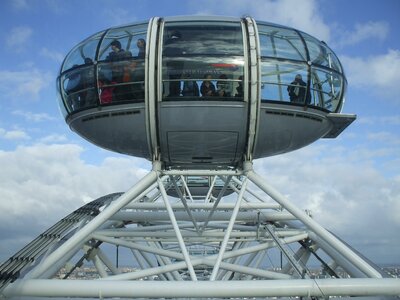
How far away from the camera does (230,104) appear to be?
11141 mm

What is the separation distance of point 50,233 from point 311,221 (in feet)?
20.4

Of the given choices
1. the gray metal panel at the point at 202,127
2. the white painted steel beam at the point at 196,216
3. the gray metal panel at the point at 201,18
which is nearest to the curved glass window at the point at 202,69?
the gray metal panel at the point at 202,127

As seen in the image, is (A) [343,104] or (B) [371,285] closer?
(B) [371,285]

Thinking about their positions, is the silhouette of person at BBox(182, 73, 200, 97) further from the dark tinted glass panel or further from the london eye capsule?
the dark tinted glass panel

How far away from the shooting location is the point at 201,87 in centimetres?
1109

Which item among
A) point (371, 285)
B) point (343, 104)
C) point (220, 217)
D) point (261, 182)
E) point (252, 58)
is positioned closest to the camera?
point (371, 285)

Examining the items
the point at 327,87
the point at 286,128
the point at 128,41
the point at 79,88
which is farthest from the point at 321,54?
the point at 79,88

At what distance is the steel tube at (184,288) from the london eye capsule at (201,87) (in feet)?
12.0

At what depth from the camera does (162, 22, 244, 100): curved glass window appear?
1102 centimetres

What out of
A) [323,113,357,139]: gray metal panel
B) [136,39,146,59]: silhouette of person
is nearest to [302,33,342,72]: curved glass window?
[323,113,357,139]: gray metal panel

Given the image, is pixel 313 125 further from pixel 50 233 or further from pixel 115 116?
pixel 50 233

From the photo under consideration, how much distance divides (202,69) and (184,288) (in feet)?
15.6

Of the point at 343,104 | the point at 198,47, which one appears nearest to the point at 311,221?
the point at 343,104

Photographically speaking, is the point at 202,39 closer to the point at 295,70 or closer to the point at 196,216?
the point at 295,70
